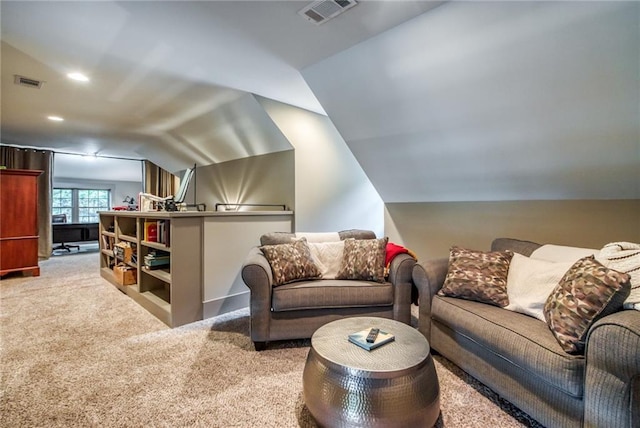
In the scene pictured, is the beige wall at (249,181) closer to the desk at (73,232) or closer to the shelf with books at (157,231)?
the shelf with books at (157,231)

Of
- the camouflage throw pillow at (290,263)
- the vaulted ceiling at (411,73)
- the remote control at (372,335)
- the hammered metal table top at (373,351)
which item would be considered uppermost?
the vaulted ceiling at (411,73)

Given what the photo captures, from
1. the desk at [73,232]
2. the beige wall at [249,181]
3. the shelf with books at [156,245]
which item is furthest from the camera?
the desk at [73,232]

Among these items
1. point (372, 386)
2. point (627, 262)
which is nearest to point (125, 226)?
point (372, 386)

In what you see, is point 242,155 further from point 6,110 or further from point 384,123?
point 6,110

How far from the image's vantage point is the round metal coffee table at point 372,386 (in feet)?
4.24

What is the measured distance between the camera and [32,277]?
4.71 metres

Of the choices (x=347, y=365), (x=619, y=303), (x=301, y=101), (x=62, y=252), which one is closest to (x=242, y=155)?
(x=301, y=101)

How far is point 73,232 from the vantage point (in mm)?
7754

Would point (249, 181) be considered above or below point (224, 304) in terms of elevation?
above

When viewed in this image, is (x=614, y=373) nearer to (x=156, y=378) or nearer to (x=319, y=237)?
(x=319, y=237)

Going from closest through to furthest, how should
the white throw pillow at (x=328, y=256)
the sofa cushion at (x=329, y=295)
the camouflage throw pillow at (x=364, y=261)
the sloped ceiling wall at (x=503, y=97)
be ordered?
the sloped ceiling wall at (x=503, y=97), the sofa cushion at (x=329, y=295), the camouflage throw pillow at (x=364, y=261), the white throw pillow at (x=328, y=256)

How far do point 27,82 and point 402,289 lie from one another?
435 centimetres

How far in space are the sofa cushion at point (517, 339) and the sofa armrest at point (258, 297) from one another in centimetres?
123

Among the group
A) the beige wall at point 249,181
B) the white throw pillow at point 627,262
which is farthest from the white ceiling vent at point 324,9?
the white throw pillow at point 627,262
